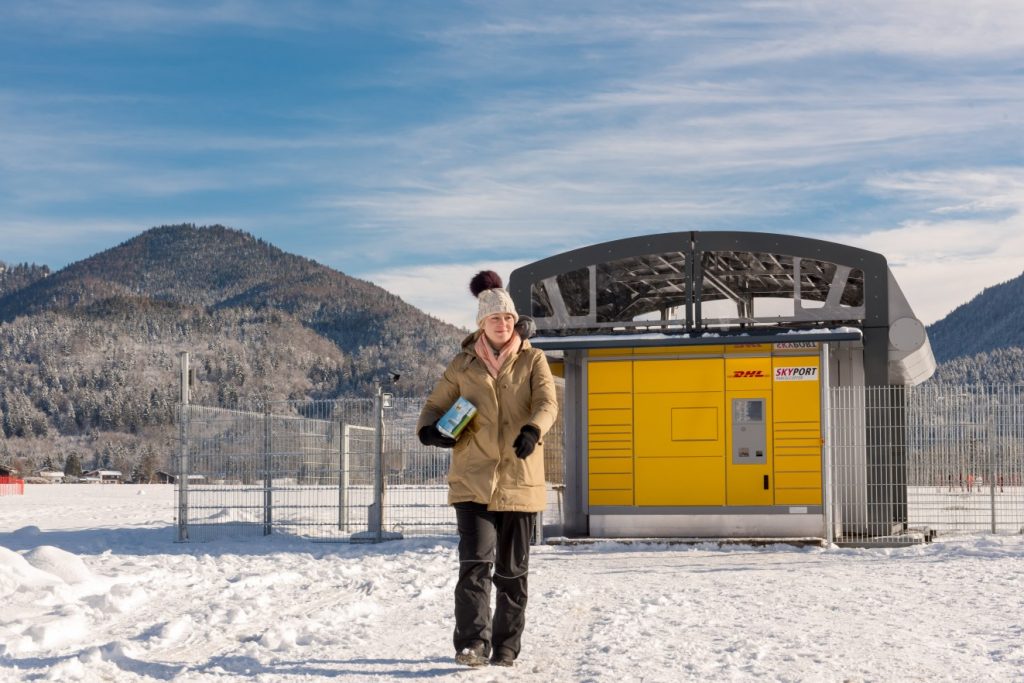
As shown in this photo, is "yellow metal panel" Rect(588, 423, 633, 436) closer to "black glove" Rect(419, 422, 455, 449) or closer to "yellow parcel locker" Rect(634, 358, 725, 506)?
"yellow parcel locker" Rect(634, 358, 725, 506)

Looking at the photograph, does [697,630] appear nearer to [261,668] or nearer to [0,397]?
[261,668]

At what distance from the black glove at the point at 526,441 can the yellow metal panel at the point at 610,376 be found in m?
9.44

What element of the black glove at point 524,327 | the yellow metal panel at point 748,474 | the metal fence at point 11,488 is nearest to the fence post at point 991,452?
the yellow metal panel at point 748,474

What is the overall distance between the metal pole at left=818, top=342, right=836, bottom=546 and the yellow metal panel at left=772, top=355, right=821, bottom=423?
Answer: 0.11m

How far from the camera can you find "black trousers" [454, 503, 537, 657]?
6969 millimetres

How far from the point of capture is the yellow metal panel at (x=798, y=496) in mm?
15773

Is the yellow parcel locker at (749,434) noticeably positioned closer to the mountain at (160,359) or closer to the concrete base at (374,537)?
the concrete base at (374,537)

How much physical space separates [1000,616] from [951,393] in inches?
316

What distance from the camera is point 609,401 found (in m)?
16.3

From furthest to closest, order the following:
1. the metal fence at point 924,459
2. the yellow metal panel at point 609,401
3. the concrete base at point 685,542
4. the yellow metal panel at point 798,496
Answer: the yellow metal panel at point 609,401 → the metal fence at point 924,459 → the yellow metal panel at point 798,496 → the concrete base at point 685,542

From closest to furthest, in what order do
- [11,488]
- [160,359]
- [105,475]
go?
[11,488]
[105,475]
[160,359]

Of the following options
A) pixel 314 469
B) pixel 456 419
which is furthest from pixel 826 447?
pixel 456 419

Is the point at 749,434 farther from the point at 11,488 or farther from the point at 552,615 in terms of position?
the point at 11,488

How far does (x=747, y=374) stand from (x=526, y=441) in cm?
962
